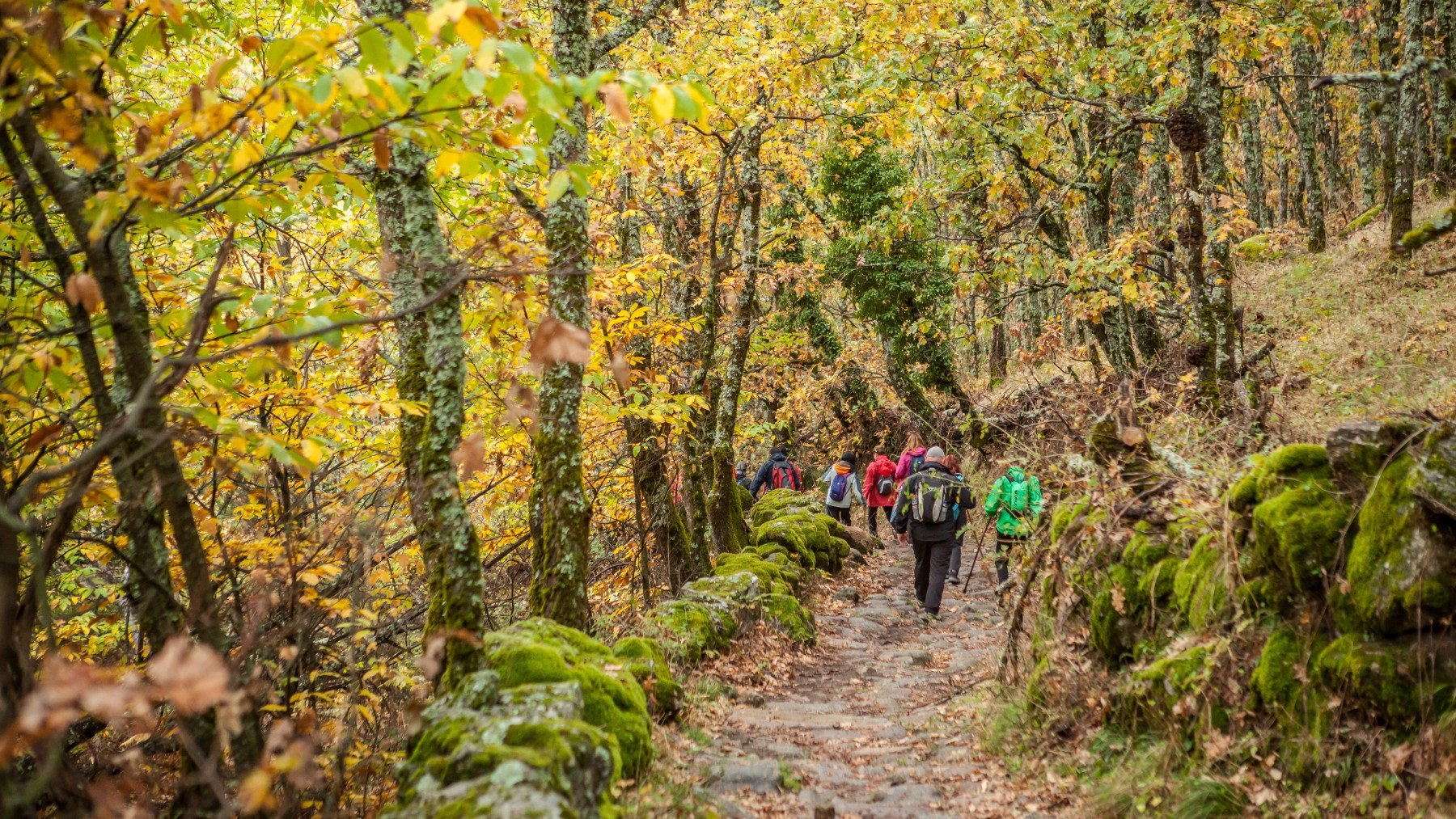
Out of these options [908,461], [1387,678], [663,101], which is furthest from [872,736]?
[908,461]

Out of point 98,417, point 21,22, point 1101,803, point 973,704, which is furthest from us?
point 973,704

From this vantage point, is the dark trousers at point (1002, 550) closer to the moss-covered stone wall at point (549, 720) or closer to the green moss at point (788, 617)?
the green moss at point (788, 617)

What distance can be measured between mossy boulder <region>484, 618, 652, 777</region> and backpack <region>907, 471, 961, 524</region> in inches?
246

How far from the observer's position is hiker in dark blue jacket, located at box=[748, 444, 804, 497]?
21.1 metres

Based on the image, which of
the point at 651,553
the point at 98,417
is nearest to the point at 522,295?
the point at 98,417

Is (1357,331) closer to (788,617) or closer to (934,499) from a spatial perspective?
(934,499)

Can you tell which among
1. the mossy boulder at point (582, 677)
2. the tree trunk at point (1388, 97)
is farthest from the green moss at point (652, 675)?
the tree trunk at point (1388, 97)

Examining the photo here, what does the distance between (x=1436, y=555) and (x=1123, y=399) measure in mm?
3041

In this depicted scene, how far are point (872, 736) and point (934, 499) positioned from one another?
15.0 feet

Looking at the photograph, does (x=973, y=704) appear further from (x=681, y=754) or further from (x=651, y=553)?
(x=651, y=553)

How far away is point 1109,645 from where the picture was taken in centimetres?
611

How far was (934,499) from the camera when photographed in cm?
1138

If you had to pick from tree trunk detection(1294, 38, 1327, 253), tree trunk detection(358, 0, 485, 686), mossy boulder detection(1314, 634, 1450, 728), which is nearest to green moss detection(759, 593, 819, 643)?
tree trunk detection(358, 0, 485, 686)

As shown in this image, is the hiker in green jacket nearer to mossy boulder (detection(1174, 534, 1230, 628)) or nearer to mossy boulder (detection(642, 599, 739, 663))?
mossy boulder (detection(642, 599, 739, 663))
